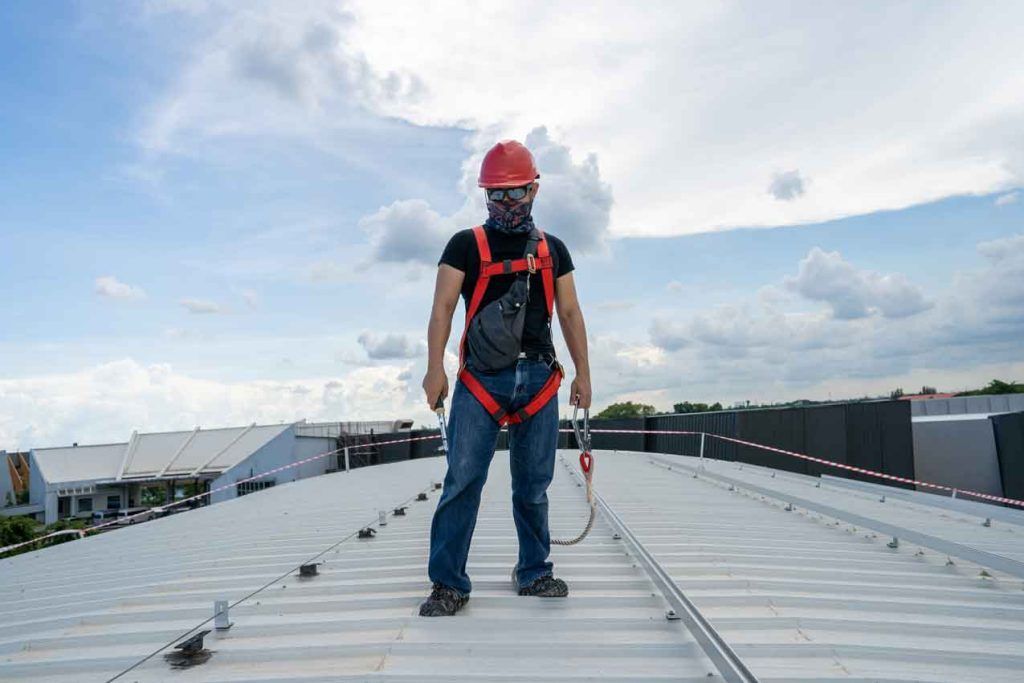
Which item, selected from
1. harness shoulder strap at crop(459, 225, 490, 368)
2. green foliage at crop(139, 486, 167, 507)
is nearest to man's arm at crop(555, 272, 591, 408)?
harness shoulder strap at crop(459, 225, 490, 368)

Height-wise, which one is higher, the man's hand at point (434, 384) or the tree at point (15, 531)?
the man's hand at point (434, 384)

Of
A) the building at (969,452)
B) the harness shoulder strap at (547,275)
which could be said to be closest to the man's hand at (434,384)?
the harness shoulder strap at (547,275)

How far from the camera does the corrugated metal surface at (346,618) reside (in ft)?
9.05

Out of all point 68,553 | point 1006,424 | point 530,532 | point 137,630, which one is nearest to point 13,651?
point 137,630

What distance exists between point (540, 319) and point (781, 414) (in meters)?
14.7

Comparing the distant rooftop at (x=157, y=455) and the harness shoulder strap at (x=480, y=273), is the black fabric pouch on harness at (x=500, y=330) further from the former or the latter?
the distant rooftop at (x=157, y=455)

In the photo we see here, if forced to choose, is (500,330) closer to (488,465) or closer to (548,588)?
(488,465)

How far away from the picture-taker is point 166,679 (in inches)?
106

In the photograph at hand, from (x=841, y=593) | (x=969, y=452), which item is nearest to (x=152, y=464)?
(x=969, y=452)

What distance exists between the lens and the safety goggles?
3.36m

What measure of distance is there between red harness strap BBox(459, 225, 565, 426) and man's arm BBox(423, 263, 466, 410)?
96 mm

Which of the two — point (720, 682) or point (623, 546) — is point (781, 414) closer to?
point (623, 546)

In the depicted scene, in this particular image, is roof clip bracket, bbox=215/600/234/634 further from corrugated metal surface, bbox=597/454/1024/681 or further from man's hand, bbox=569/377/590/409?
corrugated metal surface, bbox=597/454/1024/681

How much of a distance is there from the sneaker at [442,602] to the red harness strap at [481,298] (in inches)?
30.1
